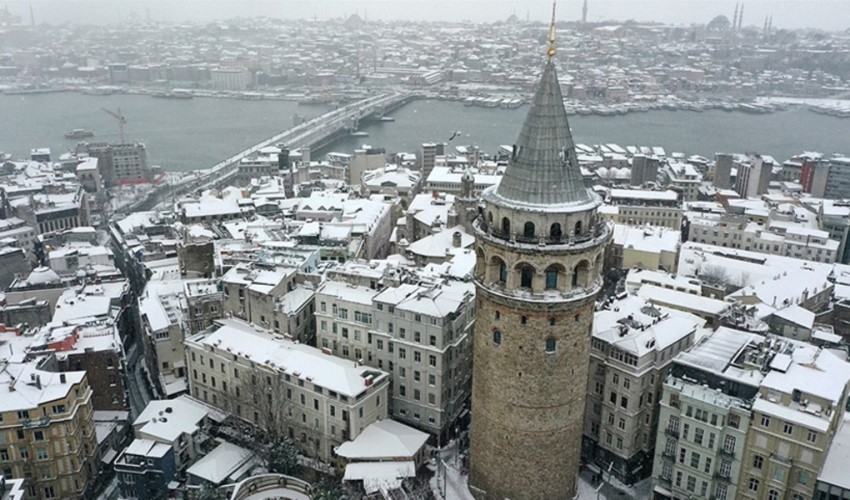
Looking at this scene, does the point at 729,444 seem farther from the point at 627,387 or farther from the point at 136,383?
the point at 136,383

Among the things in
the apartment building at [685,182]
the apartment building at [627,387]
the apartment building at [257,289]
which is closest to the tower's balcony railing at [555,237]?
the apartment building at [627,387]

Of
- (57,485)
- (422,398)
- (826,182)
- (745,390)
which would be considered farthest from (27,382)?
(826,182)

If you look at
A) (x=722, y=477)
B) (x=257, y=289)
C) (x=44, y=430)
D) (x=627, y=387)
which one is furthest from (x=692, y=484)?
(x=44, y=430)

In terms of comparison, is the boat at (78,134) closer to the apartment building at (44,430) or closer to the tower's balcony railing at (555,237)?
the apartment building at (44,430)

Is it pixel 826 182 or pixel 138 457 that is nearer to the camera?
pixel 138 457

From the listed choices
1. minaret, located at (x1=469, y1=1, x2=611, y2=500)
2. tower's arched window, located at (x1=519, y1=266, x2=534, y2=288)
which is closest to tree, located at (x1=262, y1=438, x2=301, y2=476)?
minaret, located at (x1=469, y1=1, x2=611, y2=500)

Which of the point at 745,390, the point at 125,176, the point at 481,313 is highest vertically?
→ the point at 481,313

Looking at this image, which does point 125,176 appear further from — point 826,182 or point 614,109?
point 614,109

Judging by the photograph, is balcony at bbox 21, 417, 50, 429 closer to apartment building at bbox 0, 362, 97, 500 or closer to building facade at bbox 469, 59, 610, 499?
apartment building at bbox 0, 362, 97, 500
